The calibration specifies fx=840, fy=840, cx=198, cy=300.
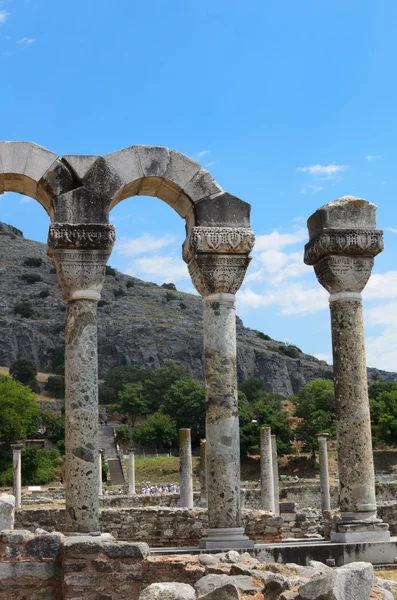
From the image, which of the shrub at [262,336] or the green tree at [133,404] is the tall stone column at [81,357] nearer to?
the green tree at [133,404]

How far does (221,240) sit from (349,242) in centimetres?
233

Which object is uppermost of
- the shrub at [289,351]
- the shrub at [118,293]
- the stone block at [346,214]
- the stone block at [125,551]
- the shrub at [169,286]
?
the shrub at [169,286]

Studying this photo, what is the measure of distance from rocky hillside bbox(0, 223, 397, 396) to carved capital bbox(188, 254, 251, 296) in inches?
4773

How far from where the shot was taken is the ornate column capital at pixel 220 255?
13.1 m

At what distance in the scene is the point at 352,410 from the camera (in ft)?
45.0

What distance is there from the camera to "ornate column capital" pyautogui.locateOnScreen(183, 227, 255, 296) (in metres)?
13.1

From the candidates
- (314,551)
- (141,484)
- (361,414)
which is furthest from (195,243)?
(141,484)

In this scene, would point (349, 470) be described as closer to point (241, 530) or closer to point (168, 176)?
point (241, 530)

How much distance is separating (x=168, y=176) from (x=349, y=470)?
555 cm

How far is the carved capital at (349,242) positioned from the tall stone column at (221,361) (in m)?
1.46

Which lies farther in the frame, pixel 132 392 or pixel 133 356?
pixel 133 356

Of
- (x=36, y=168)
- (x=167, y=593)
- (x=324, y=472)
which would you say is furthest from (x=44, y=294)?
(x=167, y=593)

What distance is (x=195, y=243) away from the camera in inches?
516

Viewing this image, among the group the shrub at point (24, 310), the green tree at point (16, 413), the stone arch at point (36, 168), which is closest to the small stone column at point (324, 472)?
the stone arch at point (36, 168)
